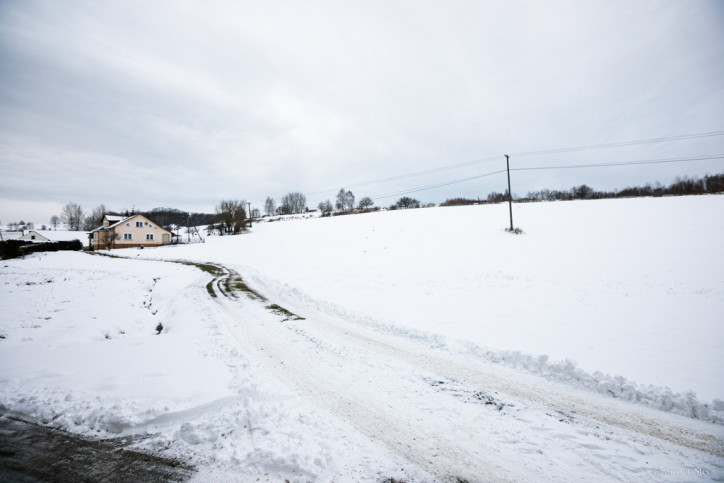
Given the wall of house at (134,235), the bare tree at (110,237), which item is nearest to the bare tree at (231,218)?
the wall of house at (134,235)

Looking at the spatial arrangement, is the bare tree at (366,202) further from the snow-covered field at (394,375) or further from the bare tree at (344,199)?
the snow-covered field at (394,375)

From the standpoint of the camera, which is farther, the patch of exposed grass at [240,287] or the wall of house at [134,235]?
the wall of house at [134,235]

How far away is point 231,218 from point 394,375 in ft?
221

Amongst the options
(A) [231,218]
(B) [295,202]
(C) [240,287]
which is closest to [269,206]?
(B) [295,202]

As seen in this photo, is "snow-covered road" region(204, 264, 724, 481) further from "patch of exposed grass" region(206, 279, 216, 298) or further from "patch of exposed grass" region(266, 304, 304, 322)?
"patch of exposed grass" region(206, 279, 216, 298)

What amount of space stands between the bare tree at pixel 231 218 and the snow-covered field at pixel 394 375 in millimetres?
51839

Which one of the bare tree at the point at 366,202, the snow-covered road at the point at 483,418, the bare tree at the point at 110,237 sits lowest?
the snow-covered road at the point at 483,418

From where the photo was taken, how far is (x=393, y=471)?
3160mm

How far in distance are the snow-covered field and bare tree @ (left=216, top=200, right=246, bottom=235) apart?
51.8 metres

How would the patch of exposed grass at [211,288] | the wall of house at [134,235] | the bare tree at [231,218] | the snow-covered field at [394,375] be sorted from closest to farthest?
1. the snow-covered field at [394,375]
2. the patch of exposed grass at [211,288]
3. the wall of house at [134,235]
4. the bare tree at [231,218]

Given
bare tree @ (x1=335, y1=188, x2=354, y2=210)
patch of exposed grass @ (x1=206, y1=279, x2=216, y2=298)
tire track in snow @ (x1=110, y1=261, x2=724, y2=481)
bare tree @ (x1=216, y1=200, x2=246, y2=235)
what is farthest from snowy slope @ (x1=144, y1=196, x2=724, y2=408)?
bare tree @ (x1=335, y1=188, x2=354, y2=210)

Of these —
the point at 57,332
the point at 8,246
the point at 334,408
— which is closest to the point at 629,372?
the point at 334,408

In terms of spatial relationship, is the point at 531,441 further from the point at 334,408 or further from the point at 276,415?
the point at 276,415

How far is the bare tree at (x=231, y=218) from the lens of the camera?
63.3 m
